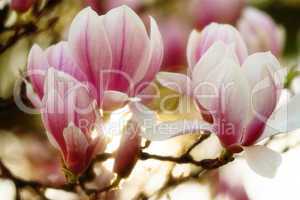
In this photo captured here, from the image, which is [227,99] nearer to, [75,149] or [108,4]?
[75,149]

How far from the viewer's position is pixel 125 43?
62cm

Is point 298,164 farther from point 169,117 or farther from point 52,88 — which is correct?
point 52,88

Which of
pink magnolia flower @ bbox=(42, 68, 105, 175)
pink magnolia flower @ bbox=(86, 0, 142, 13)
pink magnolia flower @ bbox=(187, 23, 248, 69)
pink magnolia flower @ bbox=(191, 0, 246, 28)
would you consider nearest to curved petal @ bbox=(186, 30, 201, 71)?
pink magnolia flower @ bbox=(187, 23, 248, 69)

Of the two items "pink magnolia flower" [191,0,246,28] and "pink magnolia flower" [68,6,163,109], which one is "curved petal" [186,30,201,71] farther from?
"pink magnolia flower" [191,0,246,28]

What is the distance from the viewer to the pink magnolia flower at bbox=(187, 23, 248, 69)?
659mm

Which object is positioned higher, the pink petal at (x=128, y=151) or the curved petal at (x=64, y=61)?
the curved petal at (x=64, y=61)

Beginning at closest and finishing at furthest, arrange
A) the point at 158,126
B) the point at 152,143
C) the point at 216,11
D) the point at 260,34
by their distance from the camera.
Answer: the point at 158,126 < the point at 152,143 < the point at 260,34 < the point at 216,11

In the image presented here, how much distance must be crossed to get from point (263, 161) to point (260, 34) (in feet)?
1.17

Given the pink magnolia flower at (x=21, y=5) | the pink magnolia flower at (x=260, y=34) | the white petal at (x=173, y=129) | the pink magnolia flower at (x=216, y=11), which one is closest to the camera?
the white petal at (x=173, y=129)

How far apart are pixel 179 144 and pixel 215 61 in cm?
30

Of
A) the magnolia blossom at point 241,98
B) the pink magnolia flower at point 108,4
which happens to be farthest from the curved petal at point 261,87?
the pink magnolia flower at point 108,4

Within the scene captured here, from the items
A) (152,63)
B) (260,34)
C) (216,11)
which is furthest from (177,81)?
(216,11)

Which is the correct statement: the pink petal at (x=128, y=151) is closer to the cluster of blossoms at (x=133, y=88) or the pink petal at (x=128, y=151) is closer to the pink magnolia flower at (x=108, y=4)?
the cluster of blossoms at (x=133, y=88)

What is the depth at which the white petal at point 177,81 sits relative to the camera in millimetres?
624
